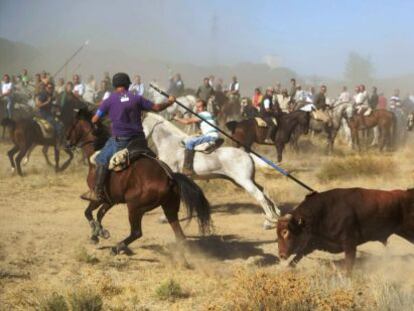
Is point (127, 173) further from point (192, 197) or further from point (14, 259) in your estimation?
point (14, 259)

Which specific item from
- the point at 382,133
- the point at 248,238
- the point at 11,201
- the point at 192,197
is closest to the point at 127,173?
the point at 192,197

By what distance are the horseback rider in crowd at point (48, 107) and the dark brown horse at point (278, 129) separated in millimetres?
5364

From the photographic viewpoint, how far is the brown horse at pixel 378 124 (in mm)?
25031

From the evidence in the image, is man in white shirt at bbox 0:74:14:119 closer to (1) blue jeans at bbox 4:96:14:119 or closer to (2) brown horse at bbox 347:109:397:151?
(1) blue jeans at bbox 4:96:14:119

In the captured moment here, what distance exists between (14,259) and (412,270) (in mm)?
5601

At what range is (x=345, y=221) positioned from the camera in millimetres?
7309

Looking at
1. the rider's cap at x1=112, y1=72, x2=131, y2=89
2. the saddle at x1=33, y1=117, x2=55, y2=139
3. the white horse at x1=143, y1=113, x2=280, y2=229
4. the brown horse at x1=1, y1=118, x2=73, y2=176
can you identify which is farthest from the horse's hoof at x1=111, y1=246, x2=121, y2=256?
the saddle at x1=33, y1=117, x2=55, y2=139

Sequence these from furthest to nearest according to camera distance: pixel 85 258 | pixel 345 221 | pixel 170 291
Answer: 1. pixel 85 258
2. pixel 345 221
3. pixel 170 291

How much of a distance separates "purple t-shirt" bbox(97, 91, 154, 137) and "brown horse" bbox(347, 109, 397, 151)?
18044 millimetres

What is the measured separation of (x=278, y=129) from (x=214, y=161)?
9.31m

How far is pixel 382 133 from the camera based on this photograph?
25.0 meters

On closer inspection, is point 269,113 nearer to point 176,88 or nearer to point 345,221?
point 176,88

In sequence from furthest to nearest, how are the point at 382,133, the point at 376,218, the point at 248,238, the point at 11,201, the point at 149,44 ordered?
the point at 149,44 < the point at 382,133 < the point at 11,201 < the point at 248,238 < the point at 376,218

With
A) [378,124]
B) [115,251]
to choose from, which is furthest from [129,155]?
[378,124]
